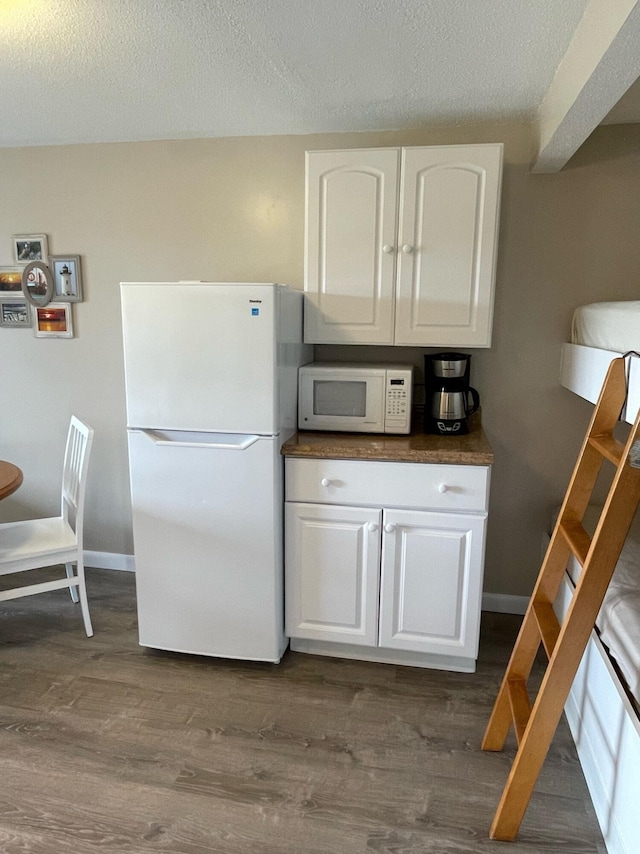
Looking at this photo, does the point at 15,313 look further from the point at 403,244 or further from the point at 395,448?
the point at 395,448

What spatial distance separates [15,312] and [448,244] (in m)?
2.33

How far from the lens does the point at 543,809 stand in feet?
5.68

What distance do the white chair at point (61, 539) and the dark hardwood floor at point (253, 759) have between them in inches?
10.3

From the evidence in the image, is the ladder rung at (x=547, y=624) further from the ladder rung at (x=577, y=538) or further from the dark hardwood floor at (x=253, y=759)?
the dark hardwood floor at (x=253, y=759)

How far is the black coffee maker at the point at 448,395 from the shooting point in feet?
7.99

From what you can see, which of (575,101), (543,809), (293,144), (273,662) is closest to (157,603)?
(273,662)

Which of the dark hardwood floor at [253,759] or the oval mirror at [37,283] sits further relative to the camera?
the oval mirror at [37,283]

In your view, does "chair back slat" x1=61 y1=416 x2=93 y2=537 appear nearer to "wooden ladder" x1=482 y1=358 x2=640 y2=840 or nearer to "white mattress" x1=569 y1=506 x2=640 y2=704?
"wooden ladder" x1=482 y1=358 x2=640 y2=840

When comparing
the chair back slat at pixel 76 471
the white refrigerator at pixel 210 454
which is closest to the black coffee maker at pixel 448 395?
the white refrigerator at pixel 210 454

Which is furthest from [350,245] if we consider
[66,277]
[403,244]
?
[66,277]

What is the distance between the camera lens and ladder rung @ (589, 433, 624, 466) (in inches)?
59.8

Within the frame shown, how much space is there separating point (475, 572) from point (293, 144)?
6.78 ft

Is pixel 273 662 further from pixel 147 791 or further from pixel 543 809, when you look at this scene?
pixel 543 809

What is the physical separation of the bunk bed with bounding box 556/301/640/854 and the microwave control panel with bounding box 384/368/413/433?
671 millimetres
